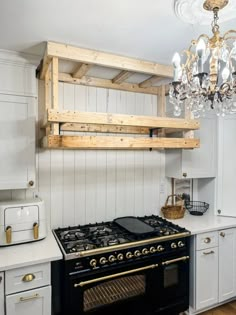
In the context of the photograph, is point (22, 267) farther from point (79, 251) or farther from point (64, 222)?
point (64, 222)

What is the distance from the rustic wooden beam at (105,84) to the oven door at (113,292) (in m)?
1.78

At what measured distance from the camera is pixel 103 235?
2.17 meters

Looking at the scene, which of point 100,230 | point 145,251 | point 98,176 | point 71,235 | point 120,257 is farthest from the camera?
point 98,176

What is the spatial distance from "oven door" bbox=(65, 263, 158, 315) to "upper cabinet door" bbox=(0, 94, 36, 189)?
0.90m

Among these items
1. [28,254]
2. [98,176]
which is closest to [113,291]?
[28,254]

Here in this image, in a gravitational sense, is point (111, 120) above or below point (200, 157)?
above

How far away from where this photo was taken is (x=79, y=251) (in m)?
1.81

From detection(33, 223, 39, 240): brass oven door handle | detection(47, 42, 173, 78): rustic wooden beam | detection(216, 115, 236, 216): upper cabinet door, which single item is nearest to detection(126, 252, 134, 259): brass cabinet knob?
detection(33, 223, 39, 240): brass oven door handle

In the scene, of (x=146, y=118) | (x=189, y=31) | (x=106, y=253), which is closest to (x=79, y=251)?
(x=106, y=253)

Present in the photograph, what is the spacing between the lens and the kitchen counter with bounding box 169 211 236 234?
2324mm

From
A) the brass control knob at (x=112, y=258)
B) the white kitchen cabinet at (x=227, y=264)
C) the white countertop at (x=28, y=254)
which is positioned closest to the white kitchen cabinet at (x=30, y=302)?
the white countertop at (x=28, y=254)

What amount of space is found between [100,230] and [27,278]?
0.81m

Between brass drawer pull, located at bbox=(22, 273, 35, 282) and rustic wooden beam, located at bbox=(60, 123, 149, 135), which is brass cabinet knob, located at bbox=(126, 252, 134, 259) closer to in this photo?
brass drawer pull, located at bbox=(22, 273, 35, 282)

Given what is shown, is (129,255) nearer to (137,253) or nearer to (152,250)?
(137,253)
